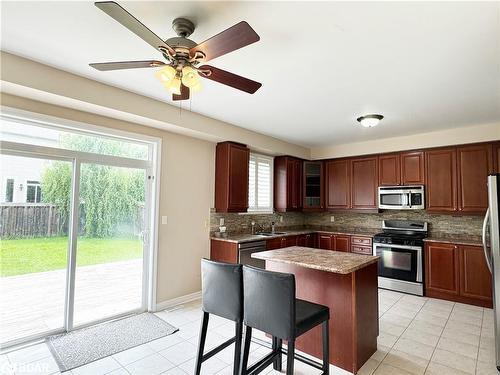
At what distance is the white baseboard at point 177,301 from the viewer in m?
3.64

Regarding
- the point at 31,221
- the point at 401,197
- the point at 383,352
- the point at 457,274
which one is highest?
the point at 401,197

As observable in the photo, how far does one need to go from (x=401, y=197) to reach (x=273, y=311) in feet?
13.0

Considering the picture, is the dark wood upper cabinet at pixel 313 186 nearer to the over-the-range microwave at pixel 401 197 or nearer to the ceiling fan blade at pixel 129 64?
the over-the-range microwave at pixel 401 197

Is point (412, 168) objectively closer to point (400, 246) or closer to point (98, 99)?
point (400, 246)

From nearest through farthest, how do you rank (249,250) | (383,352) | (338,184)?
(383,352) → (249,250) → (338,184)

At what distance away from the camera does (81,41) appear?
211 cm

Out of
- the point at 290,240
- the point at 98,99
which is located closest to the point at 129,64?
the point at 98,99

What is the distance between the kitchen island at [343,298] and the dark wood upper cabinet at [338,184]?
307 centimetres

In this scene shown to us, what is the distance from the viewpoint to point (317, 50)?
220cm

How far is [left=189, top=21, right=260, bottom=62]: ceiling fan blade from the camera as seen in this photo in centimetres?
140

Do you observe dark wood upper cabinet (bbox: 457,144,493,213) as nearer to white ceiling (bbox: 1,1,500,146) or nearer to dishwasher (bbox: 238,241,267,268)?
white ceiling (bbox: 1,1,500,146)

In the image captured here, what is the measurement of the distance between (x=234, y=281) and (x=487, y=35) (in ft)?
8.27

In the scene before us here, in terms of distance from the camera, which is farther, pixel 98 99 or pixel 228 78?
pixel 98 99

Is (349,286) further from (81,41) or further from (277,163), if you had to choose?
(277,163)
